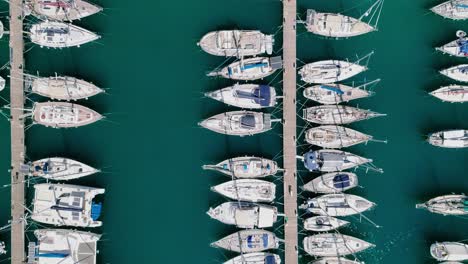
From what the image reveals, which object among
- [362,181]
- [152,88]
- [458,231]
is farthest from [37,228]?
[458,231]

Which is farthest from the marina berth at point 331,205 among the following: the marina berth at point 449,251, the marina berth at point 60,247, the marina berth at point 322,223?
the marina berth at point 60,247

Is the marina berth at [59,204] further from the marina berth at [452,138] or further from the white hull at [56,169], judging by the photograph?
the marina berth at [452,138]

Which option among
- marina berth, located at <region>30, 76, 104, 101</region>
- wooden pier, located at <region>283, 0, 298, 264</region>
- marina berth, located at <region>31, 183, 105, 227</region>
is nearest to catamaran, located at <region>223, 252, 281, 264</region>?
wooden pier, located at <region>283, 0, 298, 264</region>

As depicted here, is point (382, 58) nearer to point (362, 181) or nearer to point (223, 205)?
point (362, 181)

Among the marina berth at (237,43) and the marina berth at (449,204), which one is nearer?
the marina berth at (237,43)

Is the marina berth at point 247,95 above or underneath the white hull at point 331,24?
underneath

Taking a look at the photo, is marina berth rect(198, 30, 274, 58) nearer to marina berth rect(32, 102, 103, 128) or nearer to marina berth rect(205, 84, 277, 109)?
marina berth rect(205, 84, 277, 109)
